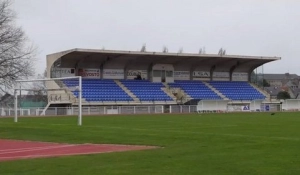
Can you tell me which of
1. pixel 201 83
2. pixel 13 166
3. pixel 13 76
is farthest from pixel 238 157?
pixel 201 83

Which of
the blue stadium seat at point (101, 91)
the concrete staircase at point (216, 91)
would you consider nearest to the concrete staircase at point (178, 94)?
the concrete staircase at point (216, 91)

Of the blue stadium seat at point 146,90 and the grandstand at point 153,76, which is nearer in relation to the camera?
the grandstand at point 153,76

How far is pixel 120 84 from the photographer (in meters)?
73.0

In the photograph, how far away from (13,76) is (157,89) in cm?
4539

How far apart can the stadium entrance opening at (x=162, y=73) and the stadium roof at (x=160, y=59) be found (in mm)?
940

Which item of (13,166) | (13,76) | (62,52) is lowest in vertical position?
(13,166)

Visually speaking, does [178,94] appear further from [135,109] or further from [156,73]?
[135,109]

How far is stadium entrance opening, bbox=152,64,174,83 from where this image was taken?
7694 centimetres

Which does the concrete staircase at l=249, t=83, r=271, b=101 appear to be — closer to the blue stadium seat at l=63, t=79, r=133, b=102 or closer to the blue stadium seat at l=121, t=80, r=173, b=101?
the blue stadium seat at l=121, t=80, r=173, b=101

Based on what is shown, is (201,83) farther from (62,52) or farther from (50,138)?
(50,138)

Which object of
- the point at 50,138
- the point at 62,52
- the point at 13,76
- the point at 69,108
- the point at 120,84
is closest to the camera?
the point at 50,138

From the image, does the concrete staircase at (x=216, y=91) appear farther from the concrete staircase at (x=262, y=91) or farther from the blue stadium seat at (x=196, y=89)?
the concrete staircase at (x=262, y=91)

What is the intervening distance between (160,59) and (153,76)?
3.06 m

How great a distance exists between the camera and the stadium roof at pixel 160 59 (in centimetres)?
6794
